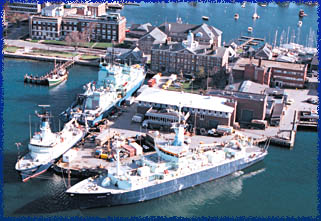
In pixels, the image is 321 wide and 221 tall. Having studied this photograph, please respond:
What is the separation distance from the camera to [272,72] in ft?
262

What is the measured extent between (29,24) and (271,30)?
55.6 metres

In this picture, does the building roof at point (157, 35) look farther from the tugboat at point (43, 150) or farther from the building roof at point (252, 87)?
the tugboat at point (43, 150)

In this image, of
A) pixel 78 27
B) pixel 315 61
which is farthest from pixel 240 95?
pixel 78 27

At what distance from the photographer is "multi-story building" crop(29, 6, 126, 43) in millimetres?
103062

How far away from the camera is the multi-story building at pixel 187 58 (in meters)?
84.1

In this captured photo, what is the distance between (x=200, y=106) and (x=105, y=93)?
13266 mm

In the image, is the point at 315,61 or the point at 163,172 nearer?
the point at 163,172

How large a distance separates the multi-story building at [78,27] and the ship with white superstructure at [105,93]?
25.0m

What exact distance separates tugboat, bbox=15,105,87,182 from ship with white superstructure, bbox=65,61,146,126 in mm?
7742

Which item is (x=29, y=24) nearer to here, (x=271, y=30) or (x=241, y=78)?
(x=241, y=78)

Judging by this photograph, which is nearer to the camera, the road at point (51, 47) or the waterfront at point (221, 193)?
the waterfront at point (221, 193)

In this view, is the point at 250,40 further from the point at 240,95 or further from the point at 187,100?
the point at 187,100

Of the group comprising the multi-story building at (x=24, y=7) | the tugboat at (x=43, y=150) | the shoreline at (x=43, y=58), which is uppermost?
the multi-story building at (x=24, y=7)

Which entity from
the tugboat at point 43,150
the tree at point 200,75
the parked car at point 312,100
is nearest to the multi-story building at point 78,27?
the tree at point 200,75
